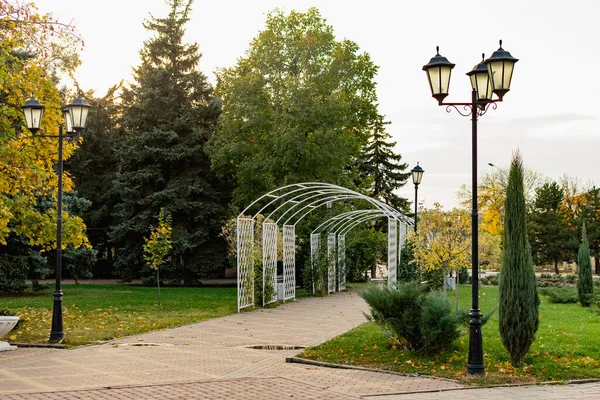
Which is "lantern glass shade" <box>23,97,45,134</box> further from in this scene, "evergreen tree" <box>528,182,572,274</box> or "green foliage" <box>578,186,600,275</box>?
"evergreen tree" <box>528,182,572,274</box>

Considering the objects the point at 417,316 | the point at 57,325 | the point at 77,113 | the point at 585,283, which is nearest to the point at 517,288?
the point at 417,316

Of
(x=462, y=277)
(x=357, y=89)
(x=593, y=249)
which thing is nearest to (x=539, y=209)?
(x=593, y=249)

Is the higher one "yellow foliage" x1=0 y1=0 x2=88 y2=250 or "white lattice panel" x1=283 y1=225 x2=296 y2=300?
"yellow foliage" x1=0 y1=0 x2=88 y2=250

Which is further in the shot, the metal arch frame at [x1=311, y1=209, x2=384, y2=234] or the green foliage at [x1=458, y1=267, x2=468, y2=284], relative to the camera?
the green foliage at [x1=458, y1=267, x2=468, y2=284]

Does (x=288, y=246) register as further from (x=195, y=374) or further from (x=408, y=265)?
(x=195, y=374)

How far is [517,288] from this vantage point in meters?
9.91

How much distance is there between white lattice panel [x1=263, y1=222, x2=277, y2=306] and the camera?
70.6 feet

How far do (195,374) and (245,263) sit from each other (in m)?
10.8

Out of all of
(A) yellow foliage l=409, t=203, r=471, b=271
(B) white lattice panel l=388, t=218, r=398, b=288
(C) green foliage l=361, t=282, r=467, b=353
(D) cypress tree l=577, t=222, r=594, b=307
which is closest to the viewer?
(C) green foliage l=361, t=282, r=467, b=353

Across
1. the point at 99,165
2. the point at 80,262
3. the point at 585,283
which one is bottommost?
the point at 585,283

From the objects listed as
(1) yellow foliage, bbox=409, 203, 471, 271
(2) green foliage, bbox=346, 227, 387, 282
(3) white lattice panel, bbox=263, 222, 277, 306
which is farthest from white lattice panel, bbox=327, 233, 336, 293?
(1) yellow foliage, bbox=409, 203, 471, 271

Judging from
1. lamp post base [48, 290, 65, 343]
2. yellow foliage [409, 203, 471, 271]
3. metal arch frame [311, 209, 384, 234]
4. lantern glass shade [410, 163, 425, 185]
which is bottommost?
lamp post base [48, 290, 65, 343]

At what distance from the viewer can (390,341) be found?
1189 cm

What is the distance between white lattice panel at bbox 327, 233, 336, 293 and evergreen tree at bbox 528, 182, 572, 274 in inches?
1061
